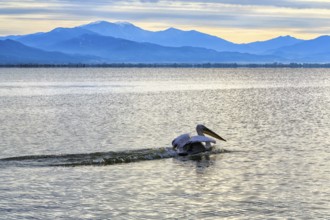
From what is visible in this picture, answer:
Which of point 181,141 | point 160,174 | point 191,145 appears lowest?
point 160,174

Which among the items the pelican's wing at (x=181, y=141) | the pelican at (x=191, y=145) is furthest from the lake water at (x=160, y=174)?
the pelican's wing at (x=181, y=141)

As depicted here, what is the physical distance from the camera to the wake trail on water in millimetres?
29594

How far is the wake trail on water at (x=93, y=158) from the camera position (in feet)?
97.1

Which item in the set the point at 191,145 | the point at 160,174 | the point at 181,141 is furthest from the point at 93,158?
the point at 160,174

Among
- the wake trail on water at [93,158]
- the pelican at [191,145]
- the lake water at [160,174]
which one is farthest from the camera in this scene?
the pelican at [191,145]

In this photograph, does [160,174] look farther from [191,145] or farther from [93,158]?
[191,145]

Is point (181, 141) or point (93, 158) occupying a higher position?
point (181, 141)

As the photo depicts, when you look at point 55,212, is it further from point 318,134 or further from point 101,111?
point 101,111

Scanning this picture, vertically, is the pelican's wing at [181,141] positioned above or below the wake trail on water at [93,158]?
above

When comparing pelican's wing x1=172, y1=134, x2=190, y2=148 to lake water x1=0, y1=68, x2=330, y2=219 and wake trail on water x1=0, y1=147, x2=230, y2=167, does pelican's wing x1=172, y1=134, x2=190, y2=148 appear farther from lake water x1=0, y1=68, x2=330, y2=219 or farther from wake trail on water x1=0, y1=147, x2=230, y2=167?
lake water x1=0, y1=68, x2=330, y2=219

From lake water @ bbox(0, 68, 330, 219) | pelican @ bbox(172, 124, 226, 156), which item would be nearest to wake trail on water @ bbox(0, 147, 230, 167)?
lake water @ bbox(0, 68, 330, 219)

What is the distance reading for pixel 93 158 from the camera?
3102cm

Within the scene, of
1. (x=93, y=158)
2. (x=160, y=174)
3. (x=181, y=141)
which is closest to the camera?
(x=160, y=174)

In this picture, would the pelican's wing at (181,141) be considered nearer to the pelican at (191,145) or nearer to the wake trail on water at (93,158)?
the pelican at (191,145)
